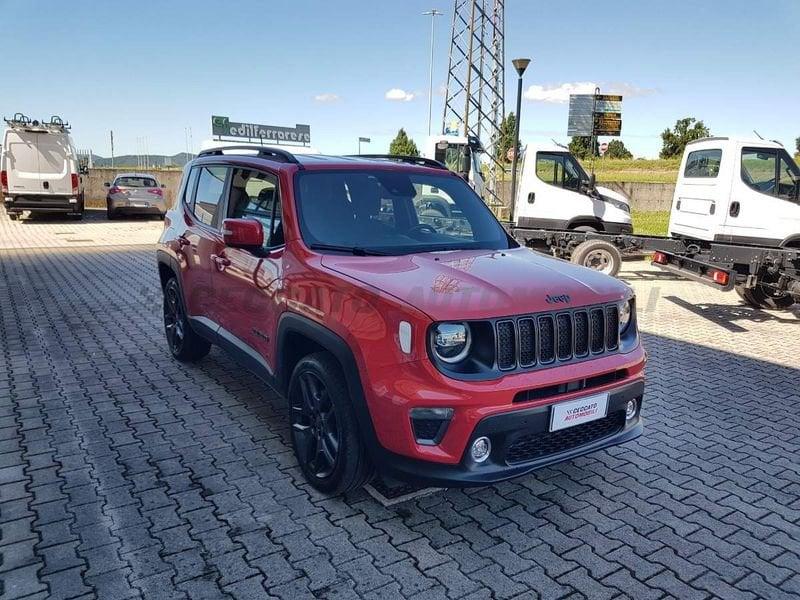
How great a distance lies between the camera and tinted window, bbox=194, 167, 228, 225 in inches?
193

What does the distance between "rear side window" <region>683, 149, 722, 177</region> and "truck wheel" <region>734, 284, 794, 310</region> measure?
1.86 meters

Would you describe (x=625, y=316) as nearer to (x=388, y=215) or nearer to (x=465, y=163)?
(x=388, y=215)

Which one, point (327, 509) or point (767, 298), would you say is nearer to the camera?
point (327, 509)

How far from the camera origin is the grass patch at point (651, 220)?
67.2 feet

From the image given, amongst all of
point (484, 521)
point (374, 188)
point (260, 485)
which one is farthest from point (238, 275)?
point (484, 521)

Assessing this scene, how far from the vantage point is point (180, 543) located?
3.06m

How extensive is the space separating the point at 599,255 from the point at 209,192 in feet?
26.6

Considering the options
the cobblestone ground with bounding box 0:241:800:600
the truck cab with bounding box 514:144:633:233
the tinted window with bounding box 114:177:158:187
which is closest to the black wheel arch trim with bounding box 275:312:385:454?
the cobblestone ground with bounding box 0:241:800:600

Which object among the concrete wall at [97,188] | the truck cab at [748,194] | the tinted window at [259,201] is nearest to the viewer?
the tinted window at [259,201]

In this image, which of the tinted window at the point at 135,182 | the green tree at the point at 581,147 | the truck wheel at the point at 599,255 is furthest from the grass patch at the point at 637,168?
the truck wheel at the point at 599,255

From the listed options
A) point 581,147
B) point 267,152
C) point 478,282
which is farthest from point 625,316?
point 581,147

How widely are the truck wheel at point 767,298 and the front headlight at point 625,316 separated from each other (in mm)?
6985

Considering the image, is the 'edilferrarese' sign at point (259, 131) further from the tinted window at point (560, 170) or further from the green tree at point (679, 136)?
the green tree at point (679, 136)

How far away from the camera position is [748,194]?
891 centimetres
